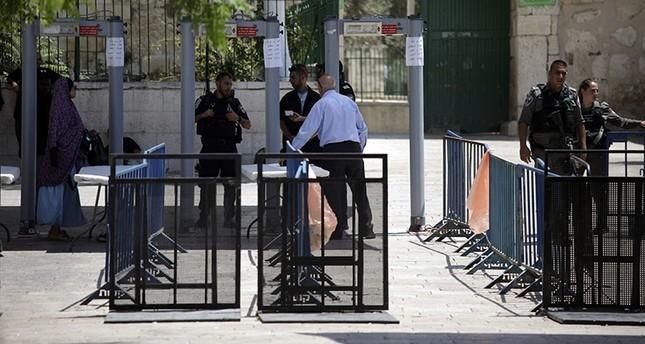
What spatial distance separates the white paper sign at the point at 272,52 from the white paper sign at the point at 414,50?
1.45 metres

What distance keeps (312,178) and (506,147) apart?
15.2m

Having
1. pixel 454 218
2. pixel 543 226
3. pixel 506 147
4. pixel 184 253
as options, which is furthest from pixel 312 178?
pixel 506 147

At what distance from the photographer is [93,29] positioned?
14203 mm

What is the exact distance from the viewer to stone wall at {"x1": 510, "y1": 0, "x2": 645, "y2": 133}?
27.3 m

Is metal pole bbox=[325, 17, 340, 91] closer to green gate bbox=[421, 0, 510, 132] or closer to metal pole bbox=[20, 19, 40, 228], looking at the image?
metal pole bbox=[20, 19, 40, 228]

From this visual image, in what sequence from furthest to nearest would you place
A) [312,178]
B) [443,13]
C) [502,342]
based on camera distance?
1. [443,13]
2. [312,178]
3. [502,342]

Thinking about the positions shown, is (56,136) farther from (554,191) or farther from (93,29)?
(554,191)

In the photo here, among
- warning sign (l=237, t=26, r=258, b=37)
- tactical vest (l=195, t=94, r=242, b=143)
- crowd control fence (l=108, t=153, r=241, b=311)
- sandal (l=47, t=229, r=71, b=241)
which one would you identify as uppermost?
warning sign (l=237, t=26, r=258, b=37)

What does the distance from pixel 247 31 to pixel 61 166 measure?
7.99ft

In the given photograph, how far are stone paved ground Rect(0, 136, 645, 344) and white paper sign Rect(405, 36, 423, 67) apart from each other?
2.00 meters

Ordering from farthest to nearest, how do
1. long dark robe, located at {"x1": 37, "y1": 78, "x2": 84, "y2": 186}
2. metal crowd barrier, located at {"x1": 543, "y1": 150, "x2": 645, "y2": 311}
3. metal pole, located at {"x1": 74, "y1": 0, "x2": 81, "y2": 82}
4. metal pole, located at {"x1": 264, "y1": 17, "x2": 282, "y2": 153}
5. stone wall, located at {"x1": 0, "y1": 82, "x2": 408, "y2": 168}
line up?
metal pole, located at {"x1": 74, "y1": 0, "x2": 81, "y2": 82}
stone wall, located at {"x1": 0, "y1": 82, "x2": 408, "y2": 168}
metal pole, located at {"x1": 264, "y1": 17, "x2": 282, "y2": 153}
long dark robe, located at {"x1": 37, "y1": 78, "x2": 84, "y2": 186}
metal crowd barrier, located at {"x1": 543, "y1": 150, "x2": 645, "y2": 311}

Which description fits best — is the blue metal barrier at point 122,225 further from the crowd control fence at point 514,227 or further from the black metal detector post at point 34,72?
the black metal detector post at point 34,72

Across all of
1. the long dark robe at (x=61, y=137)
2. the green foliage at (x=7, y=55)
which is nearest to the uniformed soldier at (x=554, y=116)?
the long dark robe at (x=61, y=137)

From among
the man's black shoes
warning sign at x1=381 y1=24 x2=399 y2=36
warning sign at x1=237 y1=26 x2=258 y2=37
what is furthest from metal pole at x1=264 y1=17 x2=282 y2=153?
the man's black shoes
